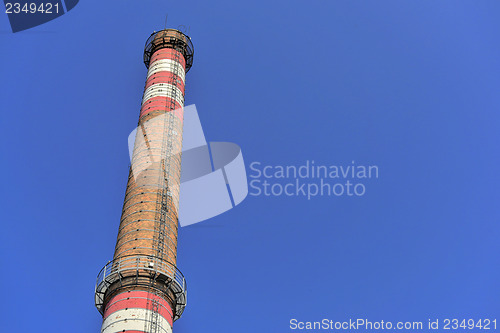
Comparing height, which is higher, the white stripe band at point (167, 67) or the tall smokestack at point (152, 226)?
the white stripe band at point (167, 67)

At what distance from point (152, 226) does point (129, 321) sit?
22.6 feet

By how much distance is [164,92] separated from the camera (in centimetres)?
4294

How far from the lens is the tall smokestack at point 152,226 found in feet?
92.9

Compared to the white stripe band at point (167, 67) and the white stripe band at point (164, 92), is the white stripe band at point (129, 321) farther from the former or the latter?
A: the white stripe band at point (167, 67)

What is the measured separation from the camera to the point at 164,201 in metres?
35.0

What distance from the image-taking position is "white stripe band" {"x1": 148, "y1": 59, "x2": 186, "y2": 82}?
4575 cm

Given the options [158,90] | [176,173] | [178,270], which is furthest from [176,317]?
[158,90]

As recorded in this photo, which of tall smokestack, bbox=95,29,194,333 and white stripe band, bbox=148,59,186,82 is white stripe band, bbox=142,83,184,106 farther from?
white stripe band, bbox=148,59,186,82

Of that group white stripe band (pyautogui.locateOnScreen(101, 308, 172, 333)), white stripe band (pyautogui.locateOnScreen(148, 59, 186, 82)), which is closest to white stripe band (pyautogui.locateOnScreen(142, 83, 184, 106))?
white stripe band (pyautogui.locateOnScreen(148, 59, 186, 82))

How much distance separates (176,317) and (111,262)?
15.2 ft

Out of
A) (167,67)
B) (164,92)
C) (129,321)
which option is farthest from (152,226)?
(167,67)

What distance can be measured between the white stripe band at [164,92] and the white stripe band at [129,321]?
19.2m

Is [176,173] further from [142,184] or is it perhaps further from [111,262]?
[111,262]

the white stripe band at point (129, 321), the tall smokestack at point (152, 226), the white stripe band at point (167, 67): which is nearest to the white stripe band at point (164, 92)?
the tall smokestack at point (152, 226)
